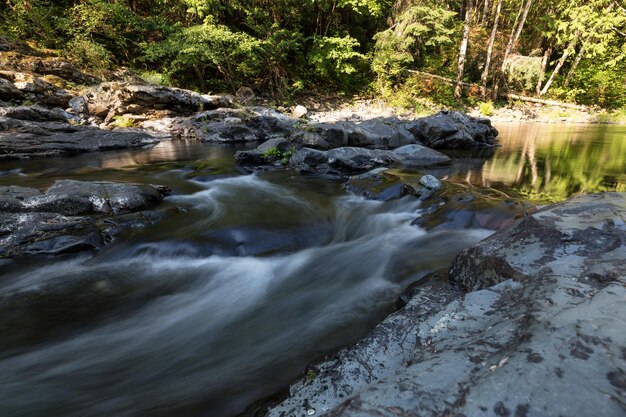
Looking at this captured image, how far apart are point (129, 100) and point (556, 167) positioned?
14448 millimetres

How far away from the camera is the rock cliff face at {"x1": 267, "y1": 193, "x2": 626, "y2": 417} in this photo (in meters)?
1.03

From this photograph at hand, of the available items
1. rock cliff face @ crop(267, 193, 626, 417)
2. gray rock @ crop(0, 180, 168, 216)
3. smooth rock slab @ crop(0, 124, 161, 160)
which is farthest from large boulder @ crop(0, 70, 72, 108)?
rock cliff face @ crop(267, 193, 626, 417)

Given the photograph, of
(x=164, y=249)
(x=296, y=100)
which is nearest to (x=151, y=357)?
(x=164, y=249)

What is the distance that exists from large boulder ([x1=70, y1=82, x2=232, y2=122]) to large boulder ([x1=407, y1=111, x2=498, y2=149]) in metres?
9.34

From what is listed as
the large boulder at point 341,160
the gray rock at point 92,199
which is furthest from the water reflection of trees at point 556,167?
the gray rock at point 92,199

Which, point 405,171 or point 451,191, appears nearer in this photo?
point 451,191

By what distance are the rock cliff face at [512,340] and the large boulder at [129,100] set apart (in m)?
14.3

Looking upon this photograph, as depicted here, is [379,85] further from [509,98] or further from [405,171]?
[405,171]

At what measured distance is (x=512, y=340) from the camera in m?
1.32

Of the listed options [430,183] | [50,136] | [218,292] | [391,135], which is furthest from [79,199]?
[391,135]

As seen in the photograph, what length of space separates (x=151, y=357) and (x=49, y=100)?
13.9 m

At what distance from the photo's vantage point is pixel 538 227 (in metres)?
2.46

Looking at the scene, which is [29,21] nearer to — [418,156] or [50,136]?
[50,136]

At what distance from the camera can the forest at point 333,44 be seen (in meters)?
16.5
